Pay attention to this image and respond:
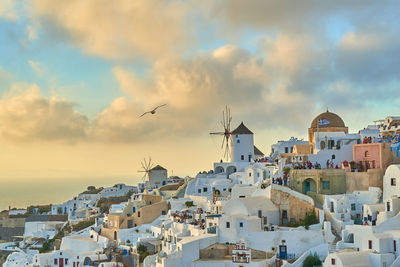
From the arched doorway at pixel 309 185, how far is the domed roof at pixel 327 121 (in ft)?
29.7

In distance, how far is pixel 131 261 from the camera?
43000mm

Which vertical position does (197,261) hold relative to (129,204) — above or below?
below

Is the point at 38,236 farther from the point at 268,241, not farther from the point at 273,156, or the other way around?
the point at 268,241

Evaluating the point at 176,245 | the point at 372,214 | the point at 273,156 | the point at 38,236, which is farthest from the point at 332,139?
the point at 38,236

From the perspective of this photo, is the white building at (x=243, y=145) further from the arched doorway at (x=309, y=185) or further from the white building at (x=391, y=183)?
the white building at (x=391, y=183)

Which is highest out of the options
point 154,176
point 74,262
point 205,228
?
point 154,176

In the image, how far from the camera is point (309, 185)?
140ft

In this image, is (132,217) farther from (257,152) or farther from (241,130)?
(257,152)

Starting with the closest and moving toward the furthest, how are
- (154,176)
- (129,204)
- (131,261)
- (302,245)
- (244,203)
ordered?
(302,245), (244,203), (131,261), (129,204), (154,176)

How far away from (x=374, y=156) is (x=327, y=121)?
9.73 m

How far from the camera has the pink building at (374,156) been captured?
41156mm

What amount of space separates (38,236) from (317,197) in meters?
31.4

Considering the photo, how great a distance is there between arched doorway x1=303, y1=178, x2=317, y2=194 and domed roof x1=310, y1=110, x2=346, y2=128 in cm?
906

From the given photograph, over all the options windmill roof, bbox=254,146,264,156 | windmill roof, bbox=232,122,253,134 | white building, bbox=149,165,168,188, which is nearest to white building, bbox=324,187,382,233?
windmill roof, bbox=232,122,253,134
